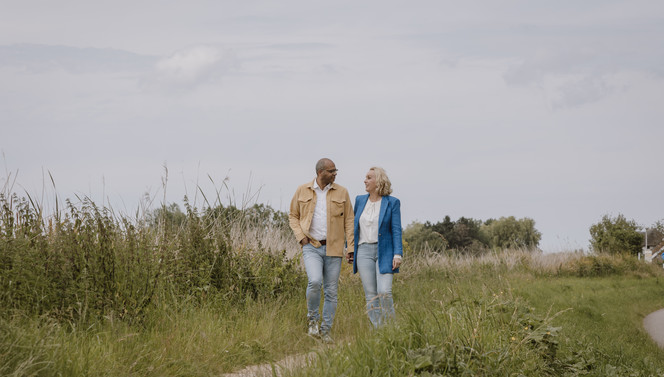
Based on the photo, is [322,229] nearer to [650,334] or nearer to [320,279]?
[320,279]

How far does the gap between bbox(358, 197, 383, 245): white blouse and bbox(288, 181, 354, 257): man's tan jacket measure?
24 cm

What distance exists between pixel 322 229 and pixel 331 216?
7.8 inches

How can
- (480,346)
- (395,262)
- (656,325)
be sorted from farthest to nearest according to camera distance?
(656,325) < (395,262) < (480,346)

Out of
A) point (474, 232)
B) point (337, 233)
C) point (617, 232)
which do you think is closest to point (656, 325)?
point (337, 233)

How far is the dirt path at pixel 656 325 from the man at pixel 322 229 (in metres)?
7.77

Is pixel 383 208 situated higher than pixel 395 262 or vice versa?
pixel 383 208

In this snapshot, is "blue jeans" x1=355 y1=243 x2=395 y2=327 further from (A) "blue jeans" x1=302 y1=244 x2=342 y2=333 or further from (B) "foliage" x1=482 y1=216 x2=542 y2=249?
(B) "foliage" x1=482 y1=216 x2=542 y2=249

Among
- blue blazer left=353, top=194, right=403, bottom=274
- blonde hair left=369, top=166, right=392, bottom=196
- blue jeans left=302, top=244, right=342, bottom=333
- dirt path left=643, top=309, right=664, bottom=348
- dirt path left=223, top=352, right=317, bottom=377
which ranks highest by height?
blonde hair left=369, top=166, right=392, bottom=196

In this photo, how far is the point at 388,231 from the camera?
8.25m

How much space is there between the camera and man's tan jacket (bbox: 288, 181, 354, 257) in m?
8.18

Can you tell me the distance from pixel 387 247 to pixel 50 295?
3868 mm

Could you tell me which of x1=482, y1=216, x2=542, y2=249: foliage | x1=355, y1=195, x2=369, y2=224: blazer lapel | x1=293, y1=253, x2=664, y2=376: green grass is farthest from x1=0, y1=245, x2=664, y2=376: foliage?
x1=482, y1=216, x2=542, y2=249: foliage

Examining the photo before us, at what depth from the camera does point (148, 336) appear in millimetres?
6848

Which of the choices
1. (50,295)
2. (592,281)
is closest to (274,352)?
(50,295)
